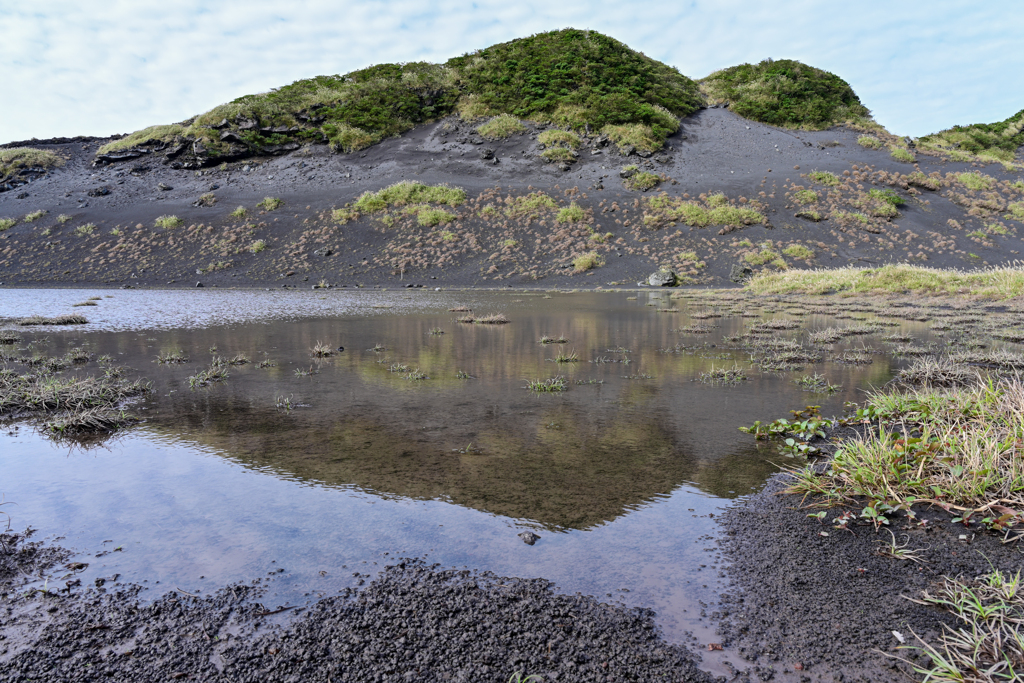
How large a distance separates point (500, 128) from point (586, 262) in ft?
100

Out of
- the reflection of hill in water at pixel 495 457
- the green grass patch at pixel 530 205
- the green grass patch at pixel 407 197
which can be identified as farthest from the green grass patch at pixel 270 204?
the reflection of hill in water at pixel 495 457

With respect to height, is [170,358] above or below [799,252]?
below

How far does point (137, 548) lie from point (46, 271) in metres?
54.8

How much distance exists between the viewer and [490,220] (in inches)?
1975

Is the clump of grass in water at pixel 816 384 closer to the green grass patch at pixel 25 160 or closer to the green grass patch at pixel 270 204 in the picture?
the green grass patch at pixel 270 204

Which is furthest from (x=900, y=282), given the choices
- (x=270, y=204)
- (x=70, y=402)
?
(x=270, y=204)

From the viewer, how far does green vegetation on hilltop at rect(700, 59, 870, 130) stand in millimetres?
70250

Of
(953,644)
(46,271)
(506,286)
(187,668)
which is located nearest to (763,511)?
(953,644)

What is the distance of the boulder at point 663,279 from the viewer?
125ft

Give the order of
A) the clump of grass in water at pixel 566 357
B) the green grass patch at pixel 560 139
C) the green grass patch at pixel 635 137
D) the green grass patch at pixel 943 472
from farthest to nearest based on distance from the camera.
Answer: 1. the green grass patch at pixel 560 139
2. the green grass patch at pixel 635 137
3. the clump of grass in water at pixel 566 357
4. the green grass patch at pixel 943 472

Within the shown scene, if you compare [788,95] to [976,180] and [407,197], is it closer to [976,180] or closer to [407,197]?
[976,180]

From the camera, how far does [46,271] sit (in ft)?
147

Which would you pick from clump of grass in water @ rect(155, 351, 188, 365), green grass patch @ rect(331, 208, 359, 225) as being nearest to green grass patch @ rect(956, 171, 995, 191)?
green grass patch @ rect(331, 208, 359, 225)

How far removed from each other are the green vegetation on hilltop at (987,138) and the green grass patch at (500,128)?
5623 centimetres
